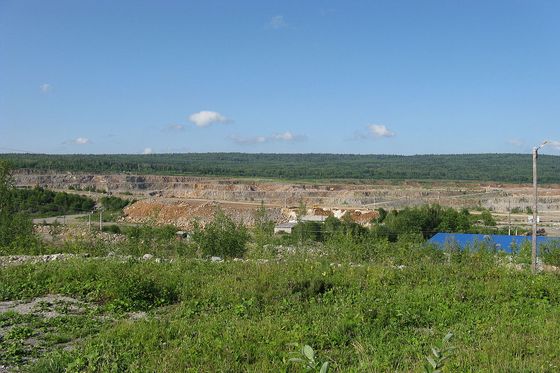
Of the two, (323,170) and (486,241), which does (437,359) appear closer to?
(486,241)

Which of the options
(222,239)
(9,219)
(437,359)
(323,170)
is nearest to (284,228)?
(222,239)

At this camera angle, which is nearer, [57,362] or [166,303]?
[57,362]

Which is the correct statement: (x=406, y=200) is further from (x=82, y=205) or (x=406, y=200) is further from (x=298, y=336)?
(x=298, y=336)

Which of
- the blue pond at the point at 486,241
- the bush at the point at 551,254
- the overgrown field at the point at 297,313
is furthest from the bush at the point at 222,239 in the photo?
the bush at the point at 551,254

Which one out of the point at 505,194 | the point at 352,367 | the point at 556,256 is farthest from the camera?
the point at 505,194

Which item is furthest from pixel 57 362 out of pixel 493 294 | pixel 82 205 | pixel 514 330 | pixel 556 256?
pixel 82 205

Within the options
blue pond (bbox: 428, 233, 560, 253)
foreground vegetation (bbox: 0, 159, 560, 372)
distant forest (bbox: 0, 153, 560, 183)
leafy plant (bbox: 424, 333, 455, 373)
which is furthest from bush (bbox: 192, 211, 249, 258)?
distant forest (bbox: 0, 153, 560, 183)

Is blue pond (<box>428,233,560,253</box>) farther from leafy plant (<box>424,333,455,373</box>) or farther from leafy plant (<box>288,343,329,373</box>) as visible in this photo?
leafy plant (<box>424,333,455,373</box>)
